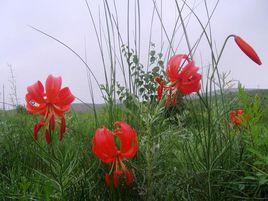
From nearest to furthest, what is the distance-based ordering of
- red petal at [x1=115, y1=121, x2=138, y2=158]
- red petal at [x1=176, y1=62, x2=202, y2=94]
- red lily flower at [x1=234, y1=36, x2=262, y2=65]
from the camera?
1. red lily flower at [x1=234, y1=36, x2=262, y2=65]
2. red petal at [x1=115, y1=121, x2=138, y2=158]
3. red petal at [x1=176, y1=62, x2=202, y2=94]

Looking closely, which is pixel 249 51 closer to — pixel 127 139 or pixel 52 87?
pixel 127 139

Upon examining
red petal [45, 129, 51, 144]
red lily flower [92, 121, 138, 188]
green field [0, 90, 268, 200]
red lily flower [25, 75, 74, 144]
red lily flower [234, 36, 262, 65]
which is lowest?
green field [0, 90, 268, 200]

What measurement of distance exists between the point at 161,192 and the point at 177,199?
0.08 m

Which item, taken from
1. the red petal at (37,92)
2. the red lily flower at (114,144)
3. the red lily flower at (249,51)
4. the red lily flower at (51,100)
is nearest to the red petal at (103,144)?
the red lily flower at (114,144)

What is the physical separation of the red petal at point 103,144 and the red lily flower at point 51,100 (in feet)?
0.46

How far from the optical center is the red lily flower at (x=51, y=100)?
1.29m

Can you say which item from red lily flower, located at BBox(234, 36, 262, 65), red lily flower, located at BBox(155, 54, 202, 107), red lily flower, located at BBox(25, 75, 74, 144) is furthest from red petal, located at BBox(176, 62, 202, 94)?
red lily flower, located at BBox(25, 75, 74, 144)

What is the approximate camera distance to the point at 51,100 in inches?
51.5

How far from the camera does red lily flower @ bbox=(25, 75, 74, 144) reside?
4.24ft

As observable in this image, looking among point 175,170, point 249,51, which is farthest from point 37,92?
point 249,51

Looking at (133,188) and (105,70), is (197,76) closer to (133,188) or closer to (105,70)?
(133,188)

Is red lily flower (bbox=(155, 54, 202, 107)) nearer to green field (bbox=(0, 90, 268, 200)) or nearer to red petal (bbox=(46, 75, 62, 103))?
green field (bbox=(0, 90, 268, 200))

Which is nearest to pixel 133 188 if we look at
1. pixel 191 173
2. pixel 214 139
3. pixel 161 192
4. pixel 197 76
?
pixel 161 192

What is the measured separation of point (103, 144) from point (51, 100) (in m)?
0.24
